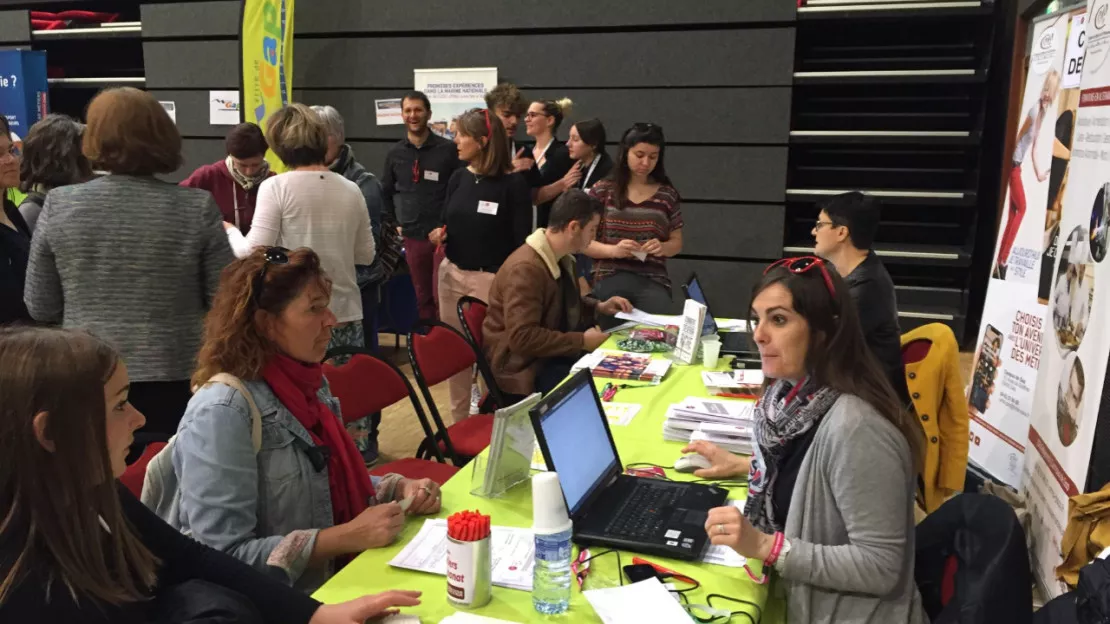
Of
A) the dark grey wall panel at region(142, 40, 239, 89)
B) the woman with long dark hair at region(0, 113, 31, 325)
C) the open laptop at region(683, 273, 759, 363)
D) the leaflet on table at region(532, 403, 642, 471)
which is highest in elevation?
the dark grey wall panel at region(142, 40, 239, 89)

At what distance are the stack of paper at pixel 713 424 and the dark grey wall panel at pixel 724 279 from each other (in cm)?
333

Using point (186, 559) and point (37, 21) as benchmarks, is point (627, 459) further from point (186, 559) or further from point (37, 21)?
point (37, 21)

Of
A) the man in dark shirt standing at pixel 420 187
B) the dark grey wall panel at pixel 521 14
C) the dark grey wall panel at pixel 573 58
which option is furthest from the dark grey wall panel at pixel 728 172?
the man in dark shirt standing at pixel 420 187

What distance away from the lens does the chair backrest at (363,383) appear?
2.44 m

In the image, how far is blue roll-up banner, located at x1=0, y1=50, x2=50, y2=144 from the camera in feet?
21.4

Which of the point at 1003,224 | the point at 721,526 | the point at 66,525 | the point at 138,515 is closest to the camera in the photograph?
the point at 66,525

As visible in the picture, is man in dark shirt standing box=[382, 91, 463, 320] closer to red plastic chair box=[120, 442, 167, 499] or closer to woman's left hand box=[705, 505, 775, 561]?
red plastic chair box=[120, 442, 167, 499]

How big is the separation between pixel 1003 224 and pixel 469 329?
8.05 feet

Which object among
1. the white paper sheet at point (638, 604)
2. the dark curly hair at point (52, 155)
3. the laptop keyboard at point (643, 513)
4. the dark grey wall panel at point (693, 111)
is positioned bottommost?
the white paper sheet at point (638, 604)

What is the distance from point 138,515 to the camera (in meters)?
1.31

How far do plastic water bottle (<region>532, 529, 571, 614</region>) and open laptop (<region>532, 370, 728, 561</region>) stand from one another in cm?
17

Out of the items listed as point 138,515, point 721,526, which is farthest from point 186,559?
point 721,526

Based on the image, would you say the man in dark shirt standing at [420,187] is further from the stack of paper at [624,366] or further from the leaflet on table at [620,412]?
the leaflet on table at [620,412]

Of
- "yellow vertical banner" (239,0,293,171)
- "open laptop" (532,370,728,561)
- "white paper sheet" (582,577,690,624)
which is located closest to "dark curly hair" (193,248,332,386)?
"open laptop" (532,370,728,561)
